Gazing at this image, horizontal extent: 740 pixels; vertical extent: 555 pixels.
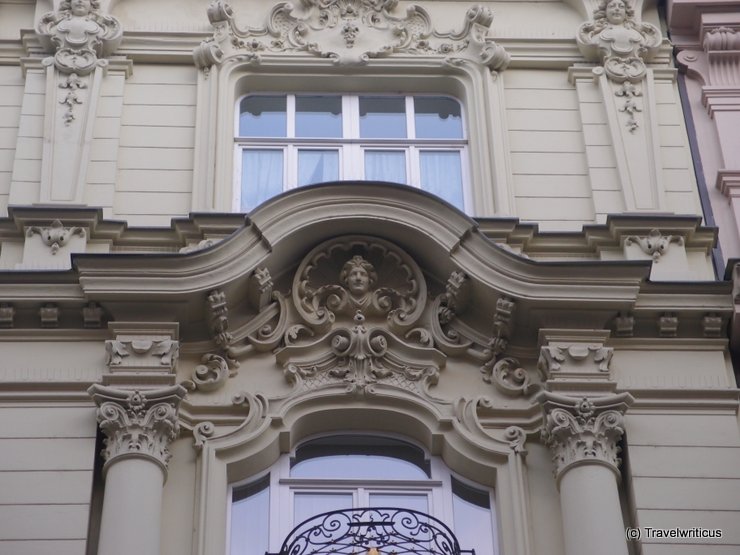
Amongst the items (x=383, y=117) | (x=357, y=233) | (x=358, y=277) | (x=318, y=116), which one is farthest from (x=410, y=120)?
(x=358, y=277)

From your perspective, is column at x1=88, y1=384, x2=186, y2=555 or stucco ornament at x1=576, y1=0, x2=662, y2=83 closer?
column at x1=88, y1=384, x2=186, y2=555

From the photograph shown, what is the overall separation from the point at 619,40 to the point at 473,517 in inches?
203

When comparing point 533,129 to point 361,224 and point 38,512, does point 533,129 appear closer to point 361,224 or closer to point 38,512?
point 361,224

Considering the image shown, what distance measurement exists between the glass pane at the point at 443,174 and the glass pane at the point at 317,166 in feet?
2.53

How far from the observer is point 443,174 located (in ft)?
47.6

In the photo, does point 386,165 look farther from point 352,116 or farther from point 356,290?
point 356,290

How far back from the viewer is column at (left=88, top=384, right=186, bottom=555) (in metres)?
11.1

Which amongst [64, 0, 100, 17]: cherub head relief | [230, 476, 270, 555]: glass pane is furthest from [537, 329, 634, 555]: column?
[64, 0, 100, 17]: cherub head relief

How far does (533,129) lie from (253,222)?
10.3 feet

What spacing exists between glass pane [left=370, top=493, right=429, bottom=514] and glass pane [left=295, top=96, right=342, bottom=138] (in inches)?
154

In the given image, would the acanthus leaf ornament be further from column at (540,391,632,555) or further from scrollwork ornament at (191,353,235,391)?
scrollwork ornament at (191,353,235,391)

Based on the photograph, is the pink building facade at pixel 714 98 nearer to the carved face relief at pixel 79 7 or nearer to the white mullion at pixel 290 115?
the white mullion at pixel 290 115

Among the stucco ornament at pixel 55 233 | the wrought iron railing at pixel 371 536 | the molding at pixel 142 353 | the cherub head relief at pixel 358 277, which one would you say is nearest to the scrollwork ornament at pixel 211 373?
the molding at pixel 142 353

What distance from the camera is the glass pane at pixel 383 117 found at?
48.7 ft
